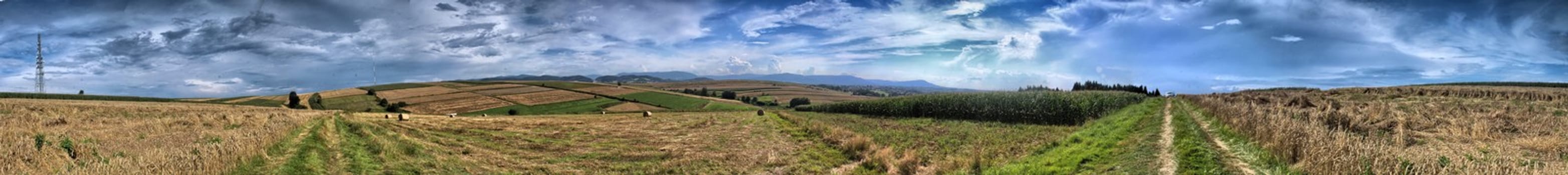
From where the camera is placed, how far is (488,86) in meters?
88.6

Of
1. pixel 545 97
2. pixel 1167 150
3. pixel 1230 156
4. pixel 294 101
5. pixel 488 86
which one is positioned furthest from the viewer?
pixel 488 86

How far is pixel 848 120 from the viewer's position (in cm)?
4100

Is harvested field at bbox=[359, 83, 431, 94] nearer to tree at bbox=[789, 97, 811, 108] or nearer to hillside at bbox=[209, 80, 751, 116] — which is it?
hillside at bbox=[209, 80, 751, 116]

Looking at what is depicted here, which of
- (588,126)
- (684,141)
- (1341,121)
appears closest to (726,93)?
(588,126)

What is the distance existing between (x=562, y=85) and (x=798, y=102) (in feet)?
117

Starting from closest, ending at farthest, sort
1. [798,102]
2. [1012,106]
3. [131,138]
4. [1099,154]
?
[1099,154], [131,138], [1012,106], [798,102]

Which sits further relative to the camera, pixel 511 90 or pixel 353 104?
pixel 511 90

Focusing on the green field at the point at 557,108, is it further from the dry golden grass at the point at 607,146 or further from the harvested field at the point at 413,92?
the dry golden grass at the point at 607,146

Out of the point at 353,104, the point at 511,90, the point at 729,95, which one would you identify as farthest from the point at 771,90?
the point at 353,104

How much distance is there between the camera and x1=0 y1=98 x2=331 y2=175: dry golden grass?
9648 mm

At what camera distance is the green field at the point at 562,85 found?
87188 millimetres

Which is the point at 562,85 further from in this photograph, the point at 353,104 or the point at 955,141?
the point at 955,141

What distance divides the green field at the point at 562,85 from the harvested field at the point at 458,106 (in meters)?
19.3

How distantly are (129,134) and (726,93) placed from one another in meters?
70.4
